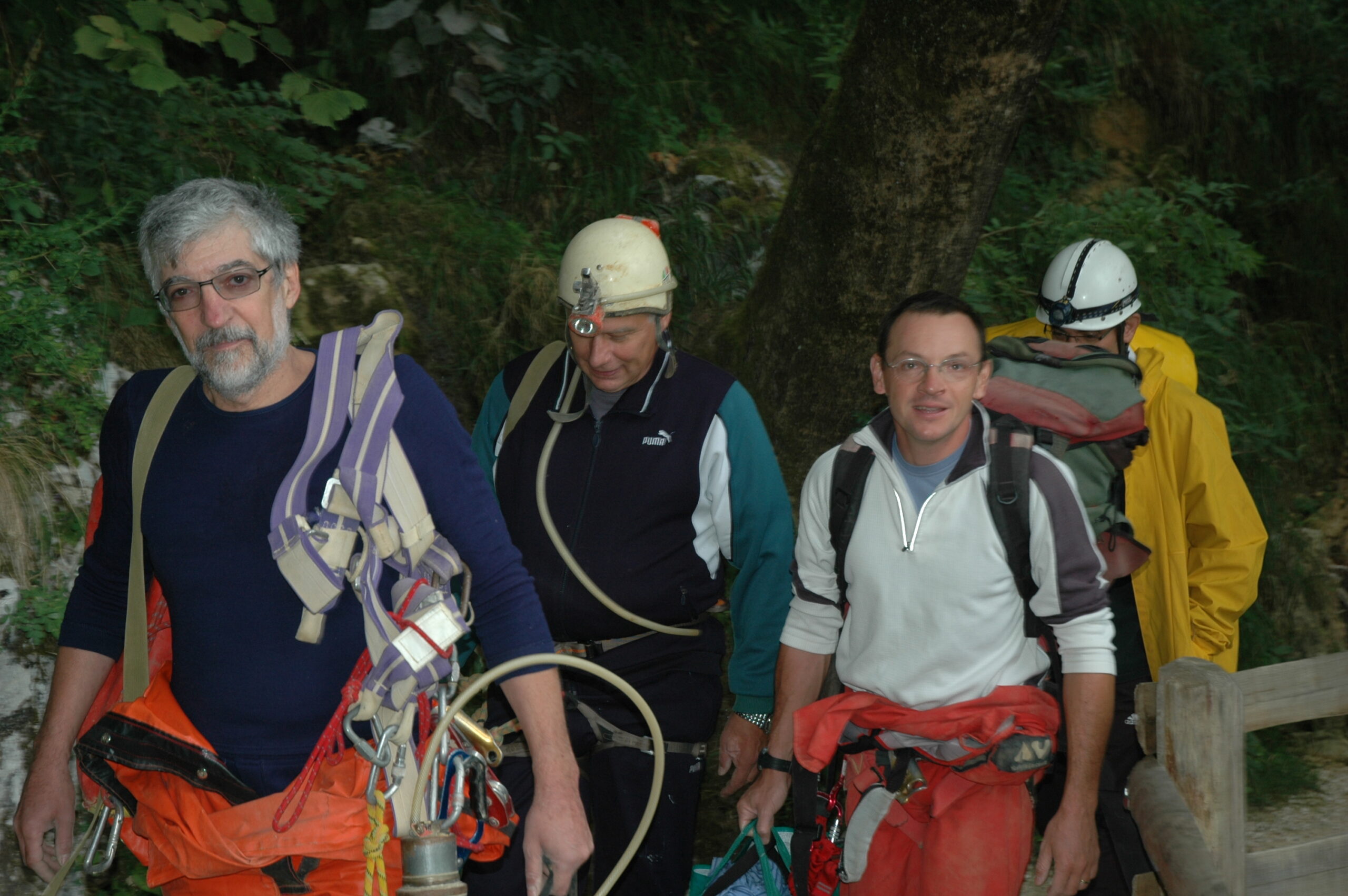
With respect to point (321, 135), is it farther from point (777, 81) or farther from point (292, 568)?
point (292, 568)

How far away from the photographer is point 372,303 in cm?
566

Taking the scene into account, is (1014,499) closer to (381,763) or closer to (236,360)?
(381,763)

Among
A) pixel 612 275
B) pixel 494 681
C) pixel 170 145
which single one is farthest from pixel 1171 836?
pixel 170 145

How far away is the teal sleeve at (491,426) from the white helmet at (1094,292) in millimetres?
1847

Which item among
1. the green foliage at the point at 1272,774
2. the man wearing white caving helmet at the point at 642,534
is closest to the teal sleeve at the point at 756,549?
the man wearing white caving helmet at the point at 642,534

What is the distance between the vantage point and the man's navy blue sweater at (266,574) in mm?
2439

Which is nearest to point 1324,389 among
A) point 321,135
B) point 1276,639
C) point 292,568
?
point 1276,639

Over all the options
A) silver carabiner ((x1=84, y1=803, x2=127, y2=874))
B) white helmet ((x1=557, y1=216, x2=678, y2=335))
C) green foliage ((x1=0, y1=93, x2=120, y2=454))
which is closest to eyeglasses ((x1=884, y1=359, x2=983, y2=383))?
white helmet ((x1=557, y1=216, x2=678, y2=335))

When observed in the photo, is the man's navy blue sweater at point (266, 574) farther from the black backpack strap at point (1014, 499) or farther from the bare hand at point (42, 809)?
the black backpack strap at point (1014, 499)

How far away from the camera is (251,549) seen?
7.99 ft

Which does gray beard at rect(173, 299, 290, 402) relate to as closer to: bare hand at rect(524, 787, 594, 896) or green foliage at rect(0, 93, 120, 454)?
bare hand at rect(524, 787, 594, 896)

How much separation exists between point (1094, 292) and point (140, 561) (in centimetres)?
294

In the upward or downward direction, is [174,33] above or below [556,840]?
above

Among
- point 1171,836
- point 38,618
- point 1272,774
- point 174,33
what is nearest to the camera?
point 1171,836
